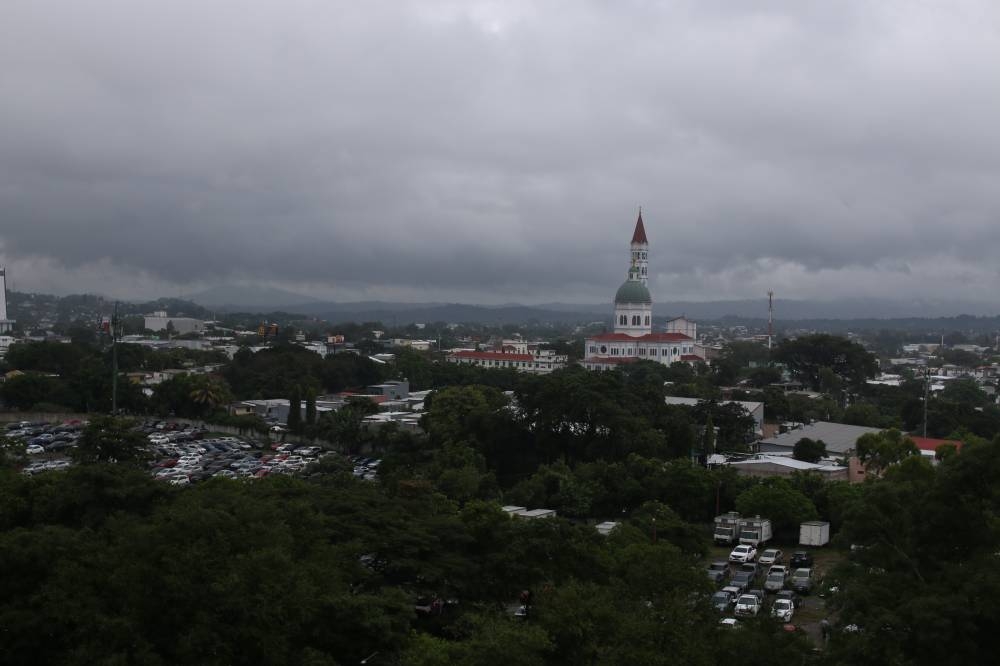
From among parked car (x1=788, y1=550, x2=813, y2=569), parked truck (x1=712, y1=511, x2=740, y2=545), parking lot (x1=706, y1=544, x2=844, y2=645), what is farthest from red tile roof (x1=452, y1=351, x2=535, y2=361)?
parked car (x1=788, y1=550, x2=813, y2=569)

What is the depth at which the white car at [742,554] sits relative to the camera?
25266mm

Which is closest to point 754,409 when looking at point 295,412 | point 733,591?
point 295,412

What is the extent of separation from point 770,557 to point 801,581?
7.80 feet

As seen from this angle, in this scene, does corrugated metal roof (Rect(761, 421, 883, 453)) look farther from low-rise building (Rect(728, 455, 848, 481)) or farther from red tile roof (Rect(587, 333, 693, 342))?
red tile roof (Rect(587, 333, 693, 342))

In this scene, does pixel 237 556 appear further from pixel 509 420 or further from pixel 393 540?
pixel 509 420

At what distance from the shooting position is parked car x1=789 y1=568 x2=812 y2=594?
22.5 meters

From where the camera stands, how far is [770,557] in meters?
25.2

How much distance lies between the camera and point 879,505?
1445 centimetres

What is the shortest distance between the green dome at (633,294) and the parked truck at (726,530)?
207 ft

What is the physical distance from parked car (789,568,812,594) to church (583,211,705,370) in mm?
57955

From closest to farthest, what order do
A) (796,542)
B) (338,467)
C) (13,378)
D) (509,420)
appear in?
(796,542)
(338,467)
(509,420)
(13,378)

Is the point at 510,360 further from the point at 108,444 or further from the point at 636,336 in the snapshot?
the point at 108,444

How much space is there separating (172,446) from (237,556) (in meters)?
30.6

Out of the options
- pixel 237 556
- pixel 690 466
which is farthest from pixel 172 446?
pixel 237 556
